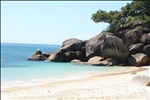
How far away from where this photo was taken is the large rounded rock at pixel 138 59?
2864cm

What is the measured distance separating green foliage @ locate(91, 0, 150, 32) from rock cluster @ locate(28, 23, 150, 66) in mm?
5757

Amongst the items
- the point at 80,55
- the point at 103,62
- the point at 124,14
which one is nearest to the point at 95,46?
the point at 80,55

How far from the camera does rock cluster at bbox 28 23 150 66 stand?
1179 inches

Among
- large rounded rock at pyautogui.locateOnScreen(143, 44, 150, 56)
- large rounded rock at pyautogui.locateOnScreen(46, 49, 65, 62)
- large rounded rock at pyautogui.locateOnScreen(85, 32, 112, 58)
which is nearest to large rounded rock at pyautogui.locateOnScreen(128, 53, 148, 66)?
large rounded rock at pyautogui.locateOnScreen(143, 44, 150, 56)

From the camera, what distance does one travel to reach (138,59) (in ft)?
94.7

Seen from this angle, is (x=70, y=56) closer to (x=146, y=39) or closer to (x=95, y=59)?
(x=95, y=59)

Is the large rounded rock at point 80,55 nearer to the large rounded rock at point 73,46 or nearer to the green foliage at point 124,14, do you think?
the large rounded rock at point 73,46

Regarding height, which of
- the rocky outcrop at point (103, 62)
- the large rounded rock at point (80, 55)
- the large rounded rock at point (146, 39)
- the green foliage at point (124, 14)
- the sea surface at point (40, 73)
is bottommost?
the sea surface at point (40, 73)

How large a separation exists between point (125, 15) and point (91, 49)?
10.6 metres

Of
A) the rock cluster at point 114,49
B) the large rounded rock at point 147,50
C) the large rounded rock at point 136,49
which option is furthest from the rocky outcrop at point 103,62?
the large rounded rock at point 147,50

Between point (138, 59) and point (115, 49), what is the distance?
2.76m

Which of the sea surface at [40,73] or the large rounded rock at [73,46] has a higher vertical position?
the large rounded rock at [73,46]

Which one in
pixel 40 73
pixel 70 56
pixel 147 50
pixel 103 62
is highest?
pixel 147 50

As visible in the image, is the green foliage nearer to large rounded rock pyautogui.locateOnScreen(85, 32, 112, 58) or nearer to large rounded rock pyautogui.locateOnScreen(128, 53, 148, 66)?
large rounded rock pyautogui.locateOnScreen(85, 32, 112, 58)
